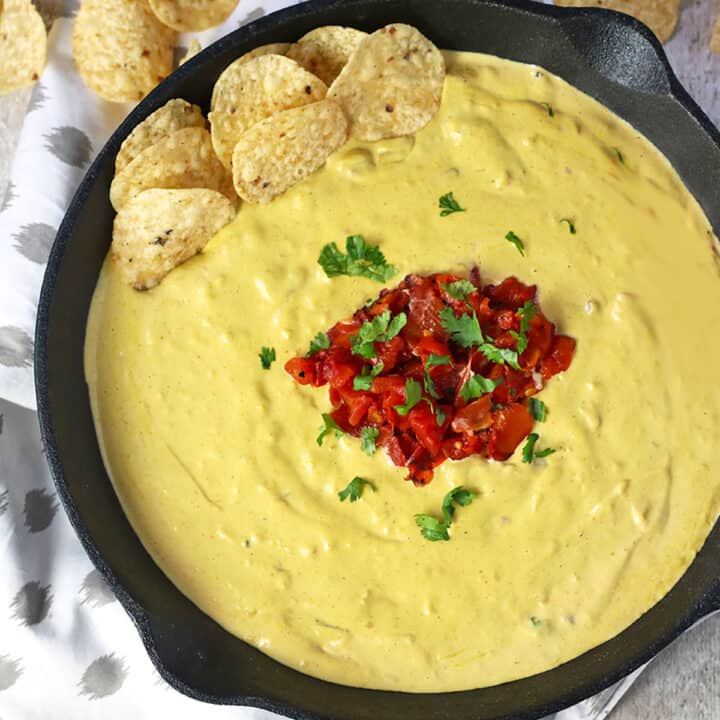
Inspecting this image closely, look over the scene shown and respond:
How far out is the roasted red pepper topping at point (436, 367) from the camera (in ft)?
10.3

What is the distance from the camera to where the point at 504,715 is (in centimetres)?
333

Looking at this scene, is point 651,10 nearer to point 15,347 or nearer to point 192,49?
point 192,49

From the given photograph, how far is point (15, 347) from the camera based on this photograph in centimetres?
363

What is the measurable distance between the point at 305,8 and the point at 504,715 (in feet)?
7.86

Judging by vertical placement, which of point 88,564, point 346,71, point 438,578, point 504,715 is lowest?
point 88,564

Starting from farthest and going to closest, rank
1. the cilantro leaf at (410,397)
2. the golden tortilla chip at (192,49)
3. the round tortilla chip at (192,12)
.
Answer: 1. the golden tortilla chip at (192,49)
2. the round tortilla chip at (192,12)
3. the cilantro leaf at (410,397)

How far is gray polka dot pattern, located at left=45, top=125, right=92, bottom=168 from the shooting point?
11.9 ft

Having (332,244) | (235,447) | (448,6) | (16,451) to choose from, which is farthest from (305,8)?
(16,451)

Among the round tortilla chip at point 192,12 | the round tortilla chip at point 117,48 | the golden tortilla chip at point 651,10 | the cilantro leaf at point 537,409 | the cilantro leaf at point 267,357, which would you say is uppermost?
the golden tortilla chip at point 651,10

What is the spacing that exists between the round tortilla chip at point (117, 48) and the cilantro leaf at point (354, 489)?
5.07ft

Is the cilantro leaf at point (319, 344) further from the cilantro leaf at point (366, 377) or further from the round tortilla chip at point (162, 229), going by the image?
the round tortilla chip at point (162, 229)

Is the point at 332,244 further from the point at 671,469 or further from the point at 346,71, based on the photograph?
the point at 671,469

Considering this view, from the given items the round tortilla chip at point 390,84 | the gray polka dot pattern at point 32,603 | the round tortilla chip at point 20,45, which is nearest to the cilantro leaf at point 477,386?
the round tortilla chip at point 390,84

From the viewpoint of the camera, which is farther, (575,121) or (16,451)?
(16,451)
